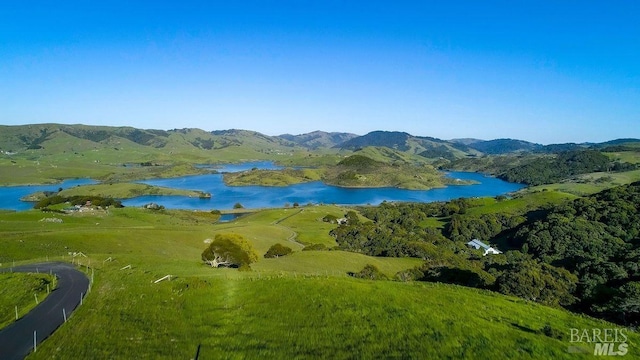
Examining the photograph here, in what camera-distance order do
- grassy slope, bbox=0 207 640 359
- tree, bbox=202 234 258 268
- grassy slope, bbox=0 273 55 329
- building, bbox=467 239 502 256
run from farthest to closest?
building, bbox=467 239 502 256 → tree, bbox=202 234 258 268 → grassy slope, bbox=0 273 55 329 → grassy slope, bbox=0 207 640 359

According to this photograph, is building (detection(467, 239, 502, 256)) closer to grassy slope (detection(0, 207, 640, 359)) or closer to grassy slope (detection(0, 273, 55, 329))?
grassy slope (detection(0, 207, 640, 359))

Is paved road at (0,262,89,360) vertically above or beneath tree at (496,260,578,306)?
above

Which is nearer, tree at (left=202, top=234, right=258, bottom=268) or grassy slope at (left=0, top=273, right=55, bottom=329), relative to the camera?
grassy slope at (left=0, top=273, right=55, bottom=329)

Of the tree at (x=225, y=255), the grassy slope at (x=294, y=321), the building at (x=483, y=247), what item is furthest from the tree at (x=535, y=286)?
the building at (x=483, y=247)

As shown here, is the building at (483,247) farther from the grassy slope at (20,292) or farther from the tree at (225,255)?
the grassy slope at (20,292)

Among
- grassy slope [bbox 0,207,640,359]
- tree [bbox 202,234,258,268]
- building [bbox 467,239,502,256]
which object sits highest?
grassy slope [bbox 0,207,640,359]

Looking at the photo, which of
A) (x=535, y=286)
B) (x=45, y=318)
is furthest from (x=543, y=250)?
(x=45, y=318)

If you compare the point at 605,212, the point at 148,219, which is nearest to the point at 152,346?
the point at 148,219

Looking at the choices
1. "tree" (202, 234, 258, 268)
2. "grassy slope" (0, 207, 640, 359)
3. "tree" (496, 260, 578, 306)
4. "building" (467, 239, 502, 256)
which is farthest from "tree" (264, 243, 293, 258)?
"building" (467, 239, 502, 256)
